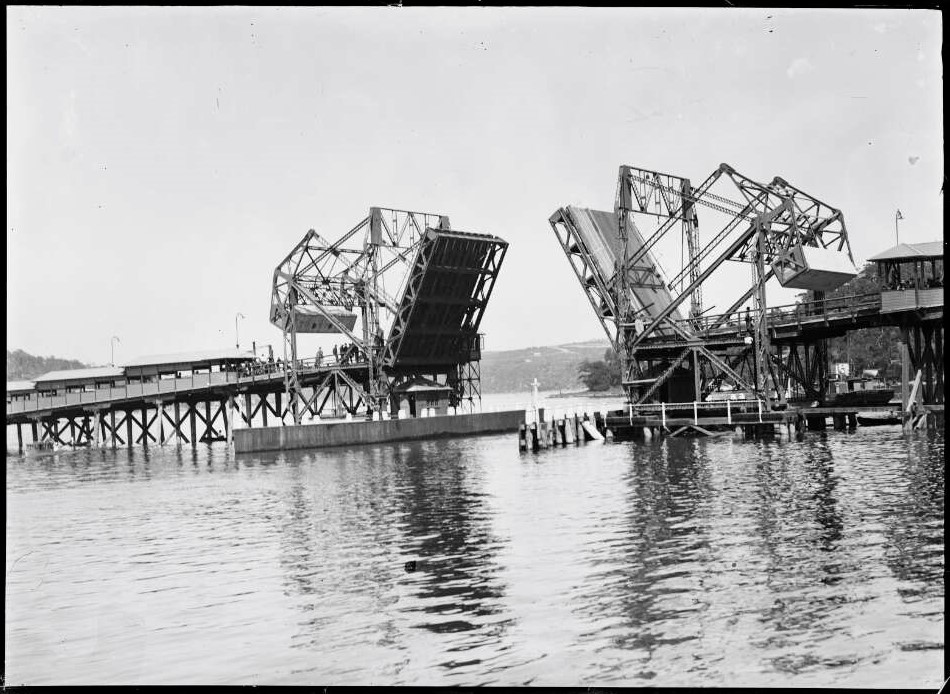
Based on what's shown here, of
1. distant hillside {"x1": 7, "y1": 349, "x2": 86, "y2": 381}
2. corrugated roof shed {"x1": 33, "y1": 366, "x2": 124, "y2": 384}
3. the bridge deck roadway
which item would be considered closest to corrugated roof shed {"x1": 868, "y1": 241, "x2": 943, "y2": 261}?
the bridge deck roadway

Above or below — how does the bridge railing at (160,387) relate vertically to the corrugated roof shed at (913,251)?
below

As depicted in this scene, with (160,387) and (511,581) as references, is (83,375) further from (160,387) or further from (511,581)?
(511,581)

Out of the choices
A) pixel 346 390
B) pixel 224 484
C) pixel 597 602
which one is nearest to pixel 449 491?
pixel 224 484

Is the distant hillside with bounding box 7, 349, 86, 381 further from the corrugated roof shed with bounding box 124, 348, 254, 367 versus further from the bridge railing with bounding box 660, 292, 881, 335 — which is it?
the bridge railing with bounding box 660, 292, 881, 335

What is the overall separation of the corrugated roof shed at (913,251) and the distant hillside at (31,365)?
2243 inches

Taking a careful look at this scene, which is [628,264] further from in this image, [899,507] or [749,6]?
[749,6]

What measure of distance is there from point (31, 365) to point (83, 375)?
1112 cm

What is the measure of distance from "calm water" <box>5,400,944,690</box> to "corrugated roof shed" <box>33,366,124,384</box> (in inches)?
1432

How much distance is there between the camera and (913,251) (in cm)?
3641

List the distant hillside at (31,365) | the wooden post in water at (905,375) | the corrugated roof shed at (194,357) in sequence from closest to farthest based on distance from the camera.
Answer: the wooden post in water at (905,375), the corrugated roof shed at (194,357), the distant hillside at (31,365)

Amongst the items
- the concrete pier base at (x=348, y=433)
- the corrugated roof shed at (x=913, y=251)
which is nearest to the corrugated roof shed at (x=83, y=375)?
the concrete pier base at (x=348, y=433)

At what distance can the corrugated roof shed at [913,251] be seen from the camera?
3612 cm

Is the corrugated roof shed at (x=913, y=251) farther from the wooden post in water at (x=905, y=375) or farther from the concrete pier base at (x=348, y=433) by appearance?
the concrete pier base at (x=348, y=433)

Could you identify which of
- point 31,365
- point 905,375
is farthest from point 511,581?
point 31,365
